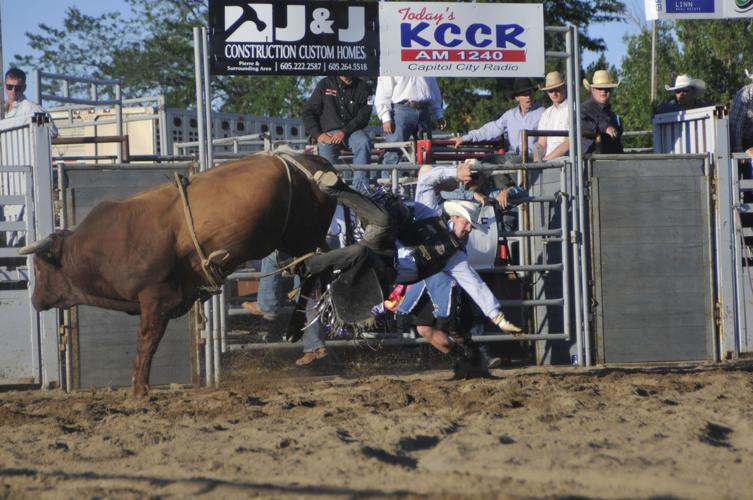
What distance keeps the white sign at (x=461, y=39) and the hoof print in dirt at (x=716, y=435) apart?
422 centimetres

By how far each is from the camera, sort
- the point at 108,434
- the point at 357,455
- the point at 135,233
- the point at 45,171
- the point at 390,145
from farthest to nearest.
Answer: the point at 390,145, the point at 45,171, the point at 135,233, the point at 108,434, the point at 357,455

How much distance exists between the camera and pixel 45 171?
379 inches

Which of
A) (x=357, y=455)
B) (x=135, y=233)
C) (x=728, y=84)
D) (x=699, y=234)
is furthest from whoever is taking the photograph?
(x=728, y=84)

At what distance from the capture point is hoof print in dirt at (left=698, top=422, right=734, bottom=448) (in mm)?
6217

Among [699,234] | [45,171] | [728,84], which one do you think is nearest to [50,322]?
[45,171]

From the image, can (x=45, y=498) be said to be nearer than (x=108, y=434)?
Yes

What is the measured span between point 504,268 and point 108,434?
434cm

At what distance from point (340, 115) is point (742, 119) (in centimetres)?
382

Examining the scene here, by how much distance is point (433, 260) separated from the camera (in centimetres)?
894

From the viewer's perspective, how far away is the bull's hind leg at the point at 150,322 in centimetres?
826

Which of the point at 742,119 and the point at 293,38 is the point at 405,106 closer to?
the point at 293,38

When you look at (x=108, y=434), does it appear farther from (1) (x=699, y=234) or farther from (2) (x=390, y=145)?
(1) (x=699, y=234)

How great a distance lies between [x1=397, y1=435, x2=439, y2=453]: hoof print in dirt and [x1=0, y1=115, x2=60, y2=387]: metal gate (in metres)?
4.45

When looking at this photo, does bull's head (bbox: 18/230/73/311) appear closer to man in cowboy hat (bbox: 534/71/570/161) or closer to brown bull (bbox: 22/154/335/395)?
brown bull (bbox: 22/154/335/395)
